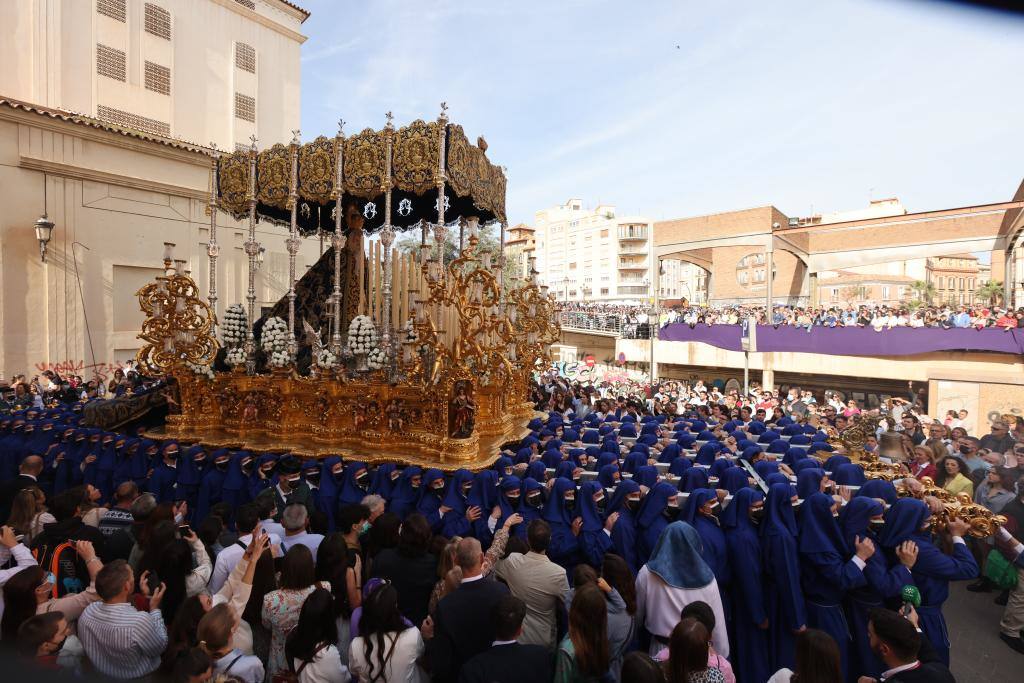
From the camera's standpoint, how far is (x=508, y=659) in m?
3.05

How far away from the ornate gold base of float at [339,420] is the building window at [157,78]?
14.7m

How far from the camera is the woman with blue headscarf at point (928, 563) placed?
4.39 meters

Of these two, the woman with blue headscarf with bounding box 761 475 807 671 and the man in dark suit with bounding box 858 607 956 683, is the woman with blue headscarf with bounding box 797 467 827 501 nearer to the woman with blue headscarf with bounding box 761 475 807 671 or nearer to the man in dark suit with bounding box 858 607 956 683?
the woman with blue headscarf with bounding box 761 475 807 671

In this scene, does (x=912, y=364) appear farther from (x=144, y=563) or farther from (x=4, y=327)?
(x=4, y=327)

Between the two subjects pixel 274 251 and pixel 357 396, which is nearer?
pixel 357 396

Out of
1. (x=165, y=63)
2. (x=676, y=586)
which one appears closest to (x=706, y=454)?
(x=676, y=586)

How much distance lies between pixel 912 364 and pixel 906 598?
18792 mm

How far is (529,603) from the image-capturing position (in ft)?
13.2

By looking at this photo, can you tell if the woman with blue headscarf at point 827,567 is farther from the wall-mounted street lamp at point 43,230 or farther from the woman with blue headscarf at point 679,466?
the wall-mounted street lamp at point 43,230

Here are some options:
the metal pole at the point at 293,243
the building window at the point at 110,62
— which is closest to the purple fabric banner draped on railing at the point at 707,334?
the metal pole at the point at 293,243

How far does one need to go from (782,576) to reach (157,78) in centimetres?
2249

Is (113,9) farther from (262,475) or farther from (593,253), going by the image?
(593,253)

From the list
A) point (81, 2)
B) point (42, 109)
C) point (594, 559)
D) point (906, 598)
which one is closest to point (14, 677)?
point (594, 559)

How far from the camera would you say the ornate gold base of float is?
7430 mm
